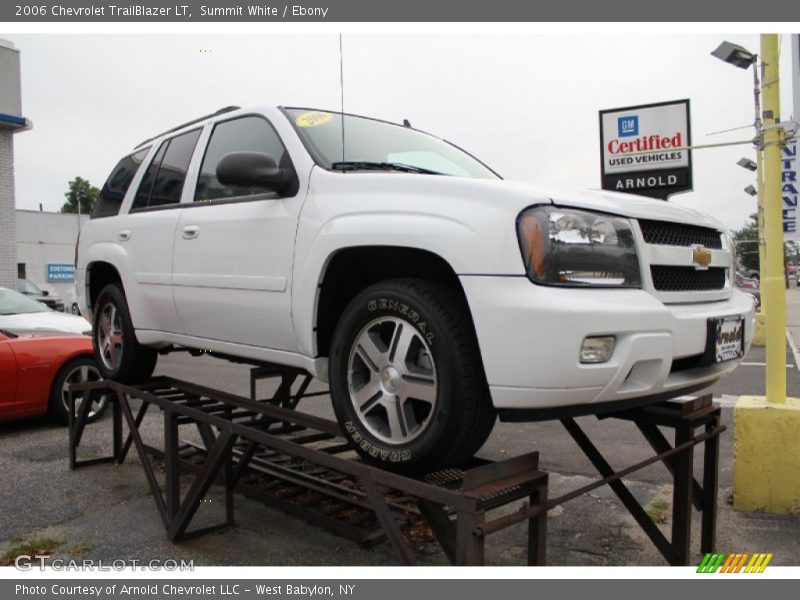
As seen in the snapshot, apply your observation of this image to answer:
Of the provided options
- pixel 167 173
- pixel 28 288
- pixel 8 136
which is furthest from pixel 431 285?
pixel 28 288

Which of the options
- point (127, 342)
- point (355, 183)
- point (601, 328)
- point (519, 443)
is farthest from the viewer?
point (519, 443)

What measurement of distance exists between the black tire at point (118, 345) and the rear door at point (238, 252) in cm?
86

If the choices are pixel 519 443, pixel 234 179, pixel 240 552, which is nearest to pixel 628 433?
pixel 519 443

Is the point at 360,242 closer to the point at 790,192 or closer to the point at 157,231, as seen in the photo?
the point at 157,231

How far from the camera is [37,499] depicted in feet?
15.2

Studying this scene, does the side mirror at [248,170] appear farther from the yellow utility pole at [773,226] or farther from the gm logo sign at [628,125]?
the gm logo sign at [628,125]

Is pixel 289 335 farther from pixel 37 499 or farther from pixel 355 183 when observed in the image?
pixel 37 499

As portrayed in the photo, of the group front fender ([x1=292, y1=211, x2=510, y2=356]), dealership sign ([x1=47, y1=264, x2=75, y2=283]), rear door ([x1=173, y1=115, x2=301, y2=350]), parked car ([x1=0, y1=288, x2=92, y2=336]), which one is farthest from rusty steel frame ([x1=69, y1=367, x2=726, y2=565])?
dealership sign ([x1=47, y1=264, x2=75, y2=283])

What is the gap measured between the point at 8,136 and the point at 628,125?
1345 centimetres

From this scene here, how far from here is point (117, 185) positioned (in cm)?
472

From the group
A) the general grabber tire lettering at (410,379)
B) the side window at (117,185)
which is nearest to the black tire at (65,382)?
the side window at (117,185)

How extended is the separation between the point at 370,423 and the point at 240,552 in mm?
1654

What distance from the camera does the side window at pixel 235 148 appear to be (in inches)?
130

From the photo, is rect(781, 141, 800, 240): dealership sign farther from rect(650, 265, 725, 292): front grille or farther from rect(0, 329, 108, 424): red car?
rect(0, 329, 108, 424): red car
